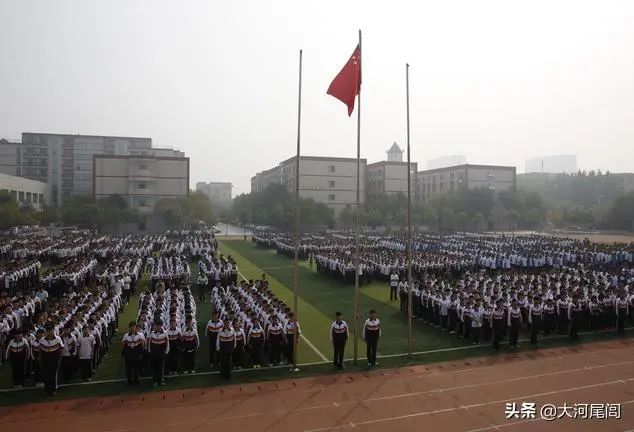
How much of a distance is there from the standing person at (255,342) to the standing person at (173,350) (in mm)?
1457

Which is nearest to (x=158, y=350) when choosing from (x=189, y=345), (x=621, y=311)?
(x=189, y=345)

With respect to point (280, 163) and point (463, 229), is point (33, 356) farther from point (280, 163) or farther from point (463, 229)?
point (280, 163)

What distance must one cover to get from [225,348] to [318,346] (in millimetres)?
3174

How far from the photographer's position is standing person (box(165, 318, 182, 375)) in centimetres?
988

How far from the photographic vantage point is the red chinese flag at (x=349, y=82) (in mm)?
10781

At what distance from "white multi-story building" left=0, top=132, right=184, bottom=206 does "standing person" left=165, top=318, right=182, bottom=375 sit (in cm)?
7126

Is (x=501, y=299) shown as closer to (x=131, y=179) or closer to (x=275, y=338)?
(x=275, y=338)

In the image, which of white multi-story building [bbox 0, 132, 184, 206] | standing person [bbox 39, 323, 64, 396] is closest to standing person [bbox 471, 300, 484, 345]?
standing person [bbox 39, 323, 64, 396]

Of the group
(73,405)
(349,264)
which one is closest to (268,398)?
(73,405)

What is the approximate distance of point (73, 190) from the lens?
80.3 meters

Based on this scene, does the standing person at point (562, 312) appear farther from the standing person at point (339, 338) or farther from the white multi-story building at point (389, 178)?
the white multi-story building at point (389, 178)

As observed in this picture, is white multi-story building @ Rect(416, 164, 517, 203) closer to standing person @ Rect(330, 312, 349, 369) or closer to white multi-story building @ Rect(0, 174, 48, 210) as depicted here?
white multi-story building @ Rect(0, 174, 48, 210)

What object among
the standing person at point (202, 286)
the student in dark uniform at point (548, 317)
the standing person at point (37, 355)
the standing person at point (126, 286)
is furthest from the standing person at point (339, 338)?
the standing person at point (126, 286)

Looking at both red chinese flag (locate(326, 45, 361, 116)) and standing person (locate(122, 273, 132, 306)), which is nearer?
red chinese flag (locate(326, 45, 361, 116))
